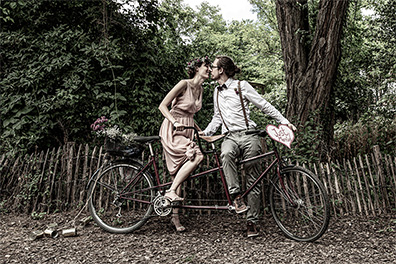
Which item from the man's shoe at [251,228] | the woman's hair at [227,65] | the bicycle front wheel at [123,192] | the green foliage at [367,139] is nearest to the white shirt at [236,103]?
the woman's hair at [227,65]

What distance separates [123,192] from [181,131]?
1.05m

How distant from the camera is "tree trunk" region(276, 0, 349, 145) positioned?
193 inches

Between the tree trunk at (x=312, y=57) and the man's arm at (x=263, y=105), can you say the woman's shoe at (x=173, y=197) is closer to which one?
the man's arm at (x=263, y=105)

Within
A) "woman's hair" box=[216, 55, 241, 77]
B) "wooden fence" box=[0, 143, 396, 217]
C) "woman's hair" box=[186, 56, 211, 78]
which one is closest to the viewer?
"woman's hair" box=[216, 55, 241, 77]

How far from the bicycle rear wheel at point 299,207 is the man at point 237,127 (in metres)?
0.25

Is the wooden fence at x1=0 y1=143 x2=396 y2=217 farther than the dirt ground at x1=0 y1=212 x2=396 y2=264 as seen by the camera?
Yes

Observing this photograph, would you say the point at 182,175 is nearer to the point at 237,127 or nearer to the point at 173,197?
the point at 173,197

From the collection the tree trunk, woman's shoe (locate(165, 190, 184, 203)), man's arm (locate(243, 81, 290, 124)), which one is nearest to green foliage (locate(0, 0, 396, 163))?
the tree trunk

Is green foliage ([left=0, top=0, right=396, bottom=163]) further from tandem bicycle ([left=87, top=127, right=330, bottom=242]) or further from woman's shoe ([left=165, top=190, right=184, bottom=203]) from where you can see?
woman's shoe ([left=165, top=190, right=184, bottom=203])

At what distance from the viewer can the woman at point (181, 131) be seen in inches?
140

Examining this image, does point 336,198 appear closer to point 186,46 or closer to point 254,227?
point 254,227

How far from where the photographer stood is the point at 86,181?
181 inches

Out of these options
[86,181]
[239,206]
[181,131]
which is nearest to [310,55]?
[181,131]

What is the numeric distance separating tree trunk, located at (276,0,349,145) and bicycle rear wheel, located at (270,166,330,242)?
1.53m
